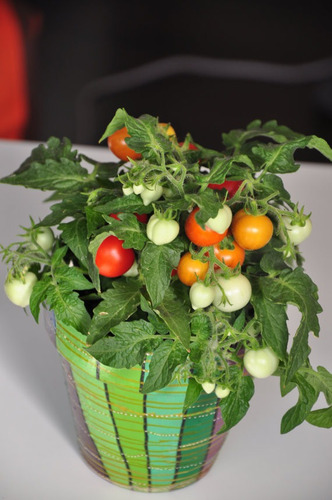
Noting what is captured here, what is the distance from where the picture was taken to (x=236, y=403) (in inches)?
23.3

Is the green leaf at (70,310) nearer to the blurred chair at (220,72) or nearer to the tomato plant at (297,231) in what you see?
the tomato plant at (297,231)

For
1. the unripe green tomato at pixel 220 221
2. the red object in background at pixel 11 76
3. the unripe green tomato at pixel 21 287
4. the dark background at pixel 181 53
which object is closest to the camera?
the unripe green tomato at pixel 220 221

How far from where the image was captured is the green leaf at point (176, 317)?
1.82ft

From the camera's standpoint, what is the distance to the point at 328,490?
71 cm

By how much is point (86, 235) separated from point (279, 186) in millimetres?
164

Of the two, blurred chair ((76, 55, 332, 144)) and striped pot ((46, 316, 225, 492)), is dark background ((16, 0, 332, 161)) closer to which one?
blurred chair ((76, 55, 332, 144))

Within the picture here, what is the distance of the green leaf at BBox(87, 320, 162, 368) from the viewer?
0.58 m

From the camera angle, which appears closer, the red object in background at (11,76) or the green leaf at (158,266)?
the green leaf at (158,266)

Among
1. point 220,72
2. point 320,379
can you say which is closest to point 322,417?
point 320,379

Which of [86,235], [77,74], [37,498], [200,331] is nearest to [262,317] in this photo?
[200,331]

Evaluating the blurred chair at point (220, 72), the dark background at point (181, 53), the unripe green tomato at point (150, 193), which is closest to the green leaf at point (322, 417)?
the unripe green tomato at point (150, 193)

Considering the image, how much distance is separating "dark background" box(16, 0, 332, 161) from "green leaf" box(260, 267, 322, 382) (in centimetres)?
192

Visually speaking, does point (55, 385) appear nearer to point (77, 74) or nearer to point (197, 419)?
point (197, 419)

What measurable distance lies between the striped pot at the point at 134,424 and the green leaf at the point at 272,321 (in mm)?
97
